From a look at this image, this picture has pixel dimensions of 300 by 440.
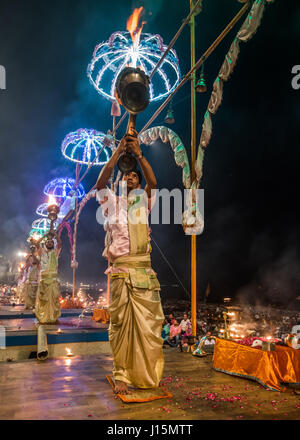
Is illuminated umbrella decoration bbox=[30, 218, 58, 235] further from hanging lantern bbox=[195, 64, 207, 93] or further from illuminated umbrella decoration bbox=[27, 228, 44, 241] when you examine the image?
hanging lantern bbox=[195, 64, 207, 93]

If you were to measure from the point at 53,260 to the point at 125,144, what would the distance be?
24.7 ft

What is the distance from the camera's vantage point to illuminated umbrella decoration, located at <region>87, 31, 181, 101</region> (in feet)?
28.0

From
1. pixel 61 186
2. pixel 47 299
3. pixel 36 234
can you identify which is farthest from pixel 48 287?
pixel 61 186

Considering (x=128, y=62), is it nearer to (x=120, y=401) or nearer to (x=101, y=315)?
(x=120, y=401)

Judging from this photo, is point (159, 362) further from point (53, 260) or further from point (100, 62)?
point (100, 62)

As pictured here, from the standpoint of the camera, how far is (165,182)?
1828 cm

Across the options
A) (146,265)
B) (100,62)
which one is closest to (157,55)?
(100,62)

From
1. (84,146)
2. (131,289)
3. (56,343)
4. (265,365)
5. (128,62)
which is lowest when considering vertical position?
(56,343)

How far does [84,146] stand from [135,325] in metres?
15.0

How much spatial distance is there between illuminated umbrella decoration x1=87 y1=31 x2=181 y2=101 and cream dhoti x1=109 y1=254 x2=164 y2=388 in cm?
670

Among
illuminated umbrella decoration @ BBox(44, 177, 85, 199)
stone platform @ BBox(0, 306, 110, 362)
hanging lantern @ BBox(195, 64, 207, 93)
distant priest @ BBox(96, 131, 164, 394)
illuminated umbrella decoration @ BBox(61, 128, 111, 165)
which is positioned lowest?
stone platform @ BBox(0, 306, 110, 362)

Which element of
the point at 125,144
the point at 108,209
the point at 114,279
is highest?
the point at 125,144

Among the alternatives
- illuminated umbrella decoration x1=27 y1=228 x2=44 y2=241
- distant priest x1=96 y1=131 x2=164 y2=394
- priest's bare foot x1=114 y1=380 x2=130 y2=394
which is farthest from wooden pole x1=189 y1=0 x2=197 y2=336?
illuminated umbrella decoration x1=27 y1=228 x2=44 y2=241

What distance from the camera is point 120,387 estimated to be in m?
3.20
